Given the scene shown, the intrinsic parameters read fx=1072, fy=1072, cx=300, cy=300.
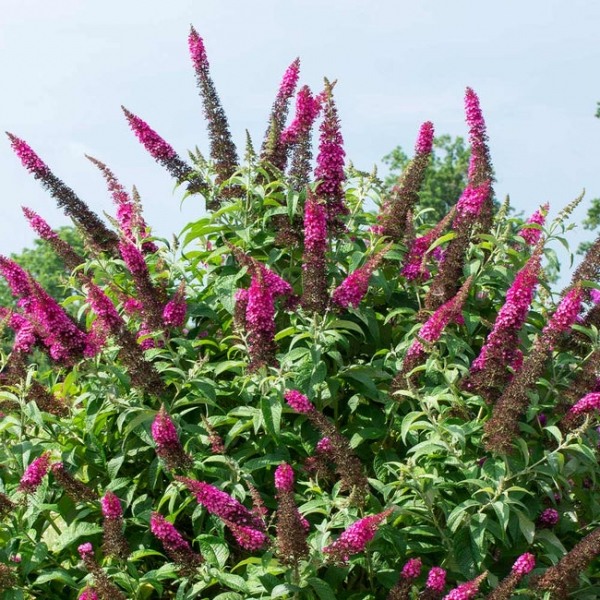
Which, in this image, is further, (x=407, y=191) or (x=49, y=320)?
(x=407, y=191)

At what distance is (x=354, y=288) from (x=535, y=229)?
2061mm

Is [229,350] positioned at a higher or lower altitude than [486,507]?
higher

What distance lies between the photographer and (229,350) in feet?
20.1

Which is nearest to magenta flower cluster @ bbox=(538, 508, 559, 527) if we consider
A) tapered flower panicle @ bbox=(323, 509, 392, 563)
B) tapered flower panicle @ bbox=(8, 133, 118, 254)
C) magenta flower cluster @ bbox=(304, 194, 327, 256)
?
tapered flower panicle @ bbox=(323, 509, 392, 563)

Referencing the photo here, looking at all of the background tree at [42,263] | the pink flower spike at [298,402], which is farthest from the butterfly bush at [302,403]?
the background tree at [42,263]

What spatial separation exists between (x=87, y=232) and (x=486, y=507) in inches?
117

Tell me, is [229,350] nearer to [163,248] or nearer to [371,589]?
[163,248]

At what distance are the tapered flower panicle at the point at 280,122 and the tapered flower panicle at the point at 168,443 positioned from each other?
7.40ft

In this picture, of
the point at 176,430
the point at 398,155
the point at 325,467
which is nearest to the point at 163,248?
the point at 176,430

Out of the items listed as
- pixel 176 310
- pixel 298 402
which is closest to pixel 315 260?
pixel 176 310

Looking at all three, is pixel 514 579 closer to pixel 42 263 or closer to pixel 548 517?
pixel 548 517

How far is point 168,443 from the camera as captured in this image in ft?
17.3

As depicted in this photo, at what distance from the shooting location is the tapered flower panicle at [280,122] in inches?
276

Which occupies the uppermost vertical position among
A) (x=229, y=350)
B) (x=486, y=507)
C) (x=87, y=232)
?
(x=87, y=232)
